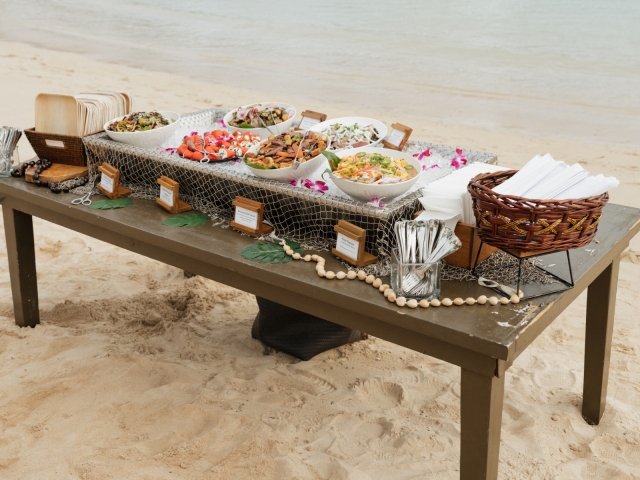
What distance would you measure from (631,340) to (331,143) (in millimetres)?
1483

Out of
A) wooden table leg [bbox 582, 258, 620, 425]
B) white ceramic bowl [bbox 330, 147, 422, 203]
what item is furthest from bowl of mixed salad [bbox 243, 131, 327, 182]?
wooden table leg [bbox 582, 258, 620, 425]

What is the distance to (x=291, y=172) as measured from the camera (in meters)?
1.96

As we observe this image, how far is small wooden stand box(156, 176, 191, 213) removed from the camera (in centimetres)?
210

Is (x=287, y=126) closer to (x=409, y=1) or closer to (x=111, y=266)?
(x=111, y=266)

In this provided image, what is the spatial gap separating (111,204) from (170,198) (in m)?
0.22

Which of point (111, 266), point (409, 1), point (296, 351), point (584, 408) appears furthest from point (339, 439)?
point (409, 1)

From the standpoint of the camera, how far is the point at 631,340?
269 centimetres

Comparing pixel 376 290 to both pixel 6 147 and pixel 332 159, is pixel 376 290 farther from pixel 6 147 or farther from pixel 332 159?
pixel 6 147

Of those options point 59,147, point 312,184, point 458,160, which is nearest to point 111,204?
point 59,147

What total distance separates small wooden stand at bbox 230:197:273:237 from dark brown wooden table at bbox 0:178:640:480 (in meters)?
0.03

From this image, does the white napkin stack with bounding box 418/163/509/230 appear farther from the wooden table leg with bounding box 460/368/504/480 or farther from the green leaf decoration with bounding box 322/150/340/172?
the wooden table leg with bounding box 460/368/504/480

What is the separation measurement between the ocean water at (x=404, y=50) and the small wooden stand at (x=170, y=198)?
4888 millimetres

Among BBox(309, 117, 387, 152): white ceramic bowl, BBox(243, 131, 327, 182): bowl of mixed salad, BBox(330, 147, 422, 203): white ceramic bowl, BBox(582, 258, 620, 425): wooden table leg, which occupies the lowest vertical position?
BBox(582, 258, 620, 425): wooden table leg

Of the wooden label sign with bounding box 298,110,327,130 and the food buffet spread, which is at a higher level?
the wooden label sign with bounding box 298,110,327,130
